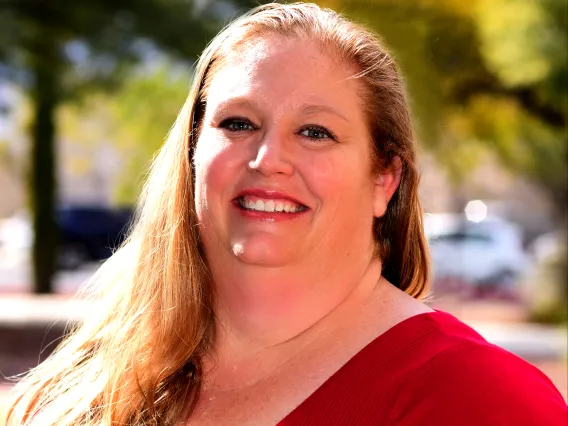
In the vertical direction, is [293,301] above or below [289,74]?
below

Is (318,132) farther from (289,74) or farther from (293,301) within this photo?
(293,301)

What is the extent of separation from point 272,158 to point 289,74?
0.18m

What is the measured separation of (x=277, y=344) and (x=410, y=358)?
1.21 ft

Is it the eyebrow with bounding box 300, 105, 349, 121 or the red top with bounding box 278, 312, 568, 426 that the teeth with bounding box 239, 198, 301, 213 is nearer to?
the eyebrow with bounding box 300, 105, 349, 121

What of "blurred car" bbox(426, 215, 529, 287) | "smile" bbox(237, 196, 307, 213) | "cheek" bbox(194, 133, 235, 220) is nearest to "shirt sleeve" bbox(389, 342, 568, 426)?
"smile" bbox(237, 196, 307, 213)

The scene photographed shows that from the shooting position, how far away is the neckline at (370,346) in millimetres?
1885

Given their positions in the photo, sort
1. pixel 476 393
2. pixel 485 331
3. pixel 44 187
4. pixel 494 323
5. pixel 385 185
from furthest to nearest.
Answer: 1. pixel 44 187
2. pixel 494 323
3. pixel 485 331
4. pixel 385 185
5. pixel 476 393

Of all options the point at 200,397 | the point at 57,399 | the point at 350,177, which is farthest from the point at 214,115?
the point at 57,399

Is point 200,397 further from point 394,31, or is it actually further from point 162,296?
point 394,31

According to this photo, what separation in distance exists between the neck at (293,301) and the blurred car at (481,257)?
18966 millimetres

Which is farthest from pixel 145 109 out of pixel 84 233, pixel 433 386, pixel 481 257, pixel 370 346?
pixel 433 386

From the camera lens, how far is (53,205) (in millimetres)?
15195

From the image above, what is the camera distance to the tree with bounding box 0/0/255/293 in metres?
11.4

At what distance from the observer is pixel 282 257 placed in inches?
79.8
